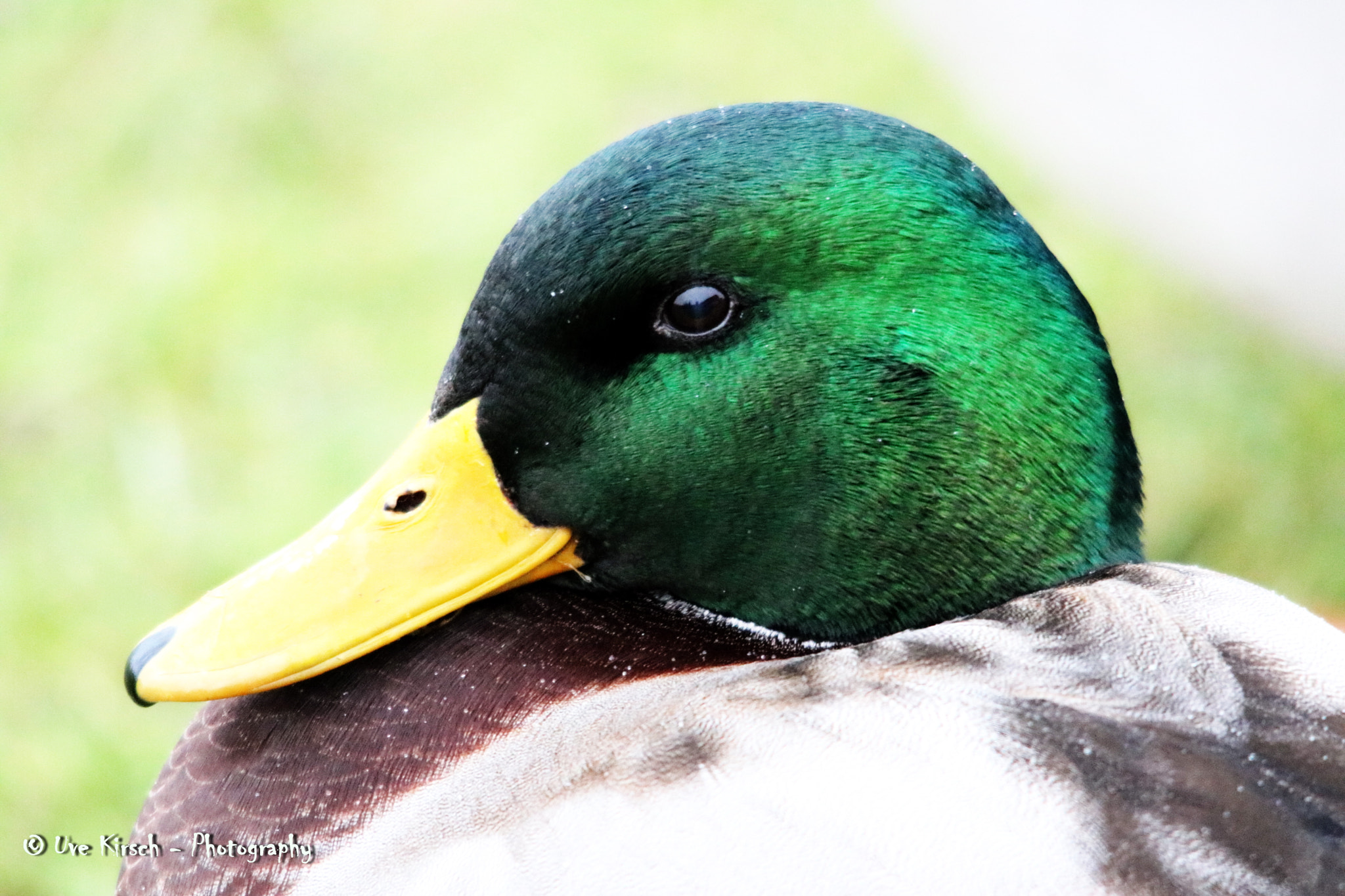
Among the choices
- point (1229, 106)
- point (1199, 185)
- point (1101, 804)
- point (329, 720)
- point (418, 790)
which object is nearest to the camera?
point (1101, 804)

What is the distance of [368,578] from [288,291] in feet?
6.65

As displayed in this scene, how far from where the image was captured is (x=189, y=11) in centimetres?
368

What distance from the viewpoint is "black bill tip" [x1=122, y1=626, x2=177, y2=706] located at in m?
1.22

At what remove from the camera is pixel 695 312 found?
3.87 feet

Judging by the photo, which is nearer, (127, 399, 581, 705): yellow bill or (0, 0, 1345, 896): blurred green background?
(127, 399, 581, 705): yellow bill

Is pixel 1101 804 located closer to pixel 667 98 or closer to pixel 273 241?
pixel 273 241

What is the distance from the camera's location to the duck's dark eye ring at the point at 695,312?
1173 mm

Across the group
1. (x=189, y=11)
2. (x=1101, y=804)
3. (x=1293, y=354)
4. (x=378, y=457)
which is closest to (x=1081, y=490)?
(x=1101, y=804)

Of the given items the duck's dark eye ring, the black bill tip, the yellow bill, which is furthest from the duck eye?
the black bill tip

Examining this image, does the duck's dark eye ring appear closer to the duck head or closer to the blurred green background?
the duck head

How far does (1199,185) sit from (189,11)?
243 cm

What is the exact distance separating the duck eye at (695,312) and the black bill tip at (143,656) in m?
0.48

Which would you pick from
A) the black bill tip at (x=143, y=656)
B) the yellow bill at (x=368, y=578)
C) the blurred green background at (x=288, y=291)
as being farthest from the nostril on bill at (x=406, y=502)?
the blurred green background at (x=288, y=291)

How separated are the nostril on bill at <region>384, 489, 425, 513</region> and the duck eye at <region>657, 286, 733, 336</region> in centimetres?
25
